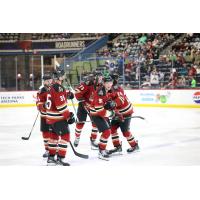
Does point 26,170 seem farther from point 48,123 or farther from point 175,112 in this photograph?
point 175,112

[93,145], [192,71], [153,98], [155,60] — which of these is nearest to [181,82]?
[192,71]

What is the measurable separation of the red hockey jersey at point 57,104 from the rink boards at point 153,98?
1.45 m

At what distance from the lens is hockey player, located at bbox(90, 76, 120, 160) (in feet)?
13.9

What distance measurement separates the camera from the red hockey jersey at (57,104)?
3941 millimetres

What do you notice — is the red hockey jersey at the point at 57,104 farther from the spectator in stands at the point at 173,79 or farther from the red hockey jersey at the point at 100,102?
the spectator in stands at the point at 173,79

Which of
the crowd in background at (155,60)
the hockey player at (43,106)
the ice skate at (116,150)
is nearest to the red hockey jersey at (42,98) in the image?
the hockey player at (43,106)

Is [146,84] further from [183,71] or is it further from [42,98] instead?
[42,98]

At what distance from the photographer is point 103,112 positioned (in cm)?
427

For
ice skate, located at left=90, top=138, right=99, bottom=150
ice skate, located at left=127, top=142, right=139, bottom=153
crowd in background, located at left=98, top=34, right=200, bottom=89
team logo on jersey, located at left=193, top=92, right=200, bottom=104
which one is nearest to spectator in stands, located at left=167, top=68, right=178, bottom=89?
crowd in background, located at left=98, top=34, right=200, bottom=89

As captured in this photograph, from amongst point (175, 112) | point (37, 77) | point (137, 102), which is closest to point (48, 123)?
point (37, 77)

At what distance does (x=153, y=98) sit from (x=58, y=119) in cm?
276

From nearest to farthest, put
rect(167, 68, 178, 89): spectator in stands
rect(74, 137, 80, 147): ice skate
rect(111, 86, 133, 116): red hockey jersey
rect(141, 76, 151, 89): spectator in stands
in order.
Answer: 1. rect(111, 86, 133, 116): red hockey jersey
2. rect(74, 137, 80, 147): ice skate
3. rect(141, 76, 151, 89): spectator in stands
4. rect(167, 68, 178, 89): spectator in stands

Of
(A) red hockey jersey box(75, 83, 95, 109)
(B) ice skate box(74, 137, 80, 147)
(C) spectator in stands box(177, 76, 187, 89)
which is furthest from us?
(C) spectator in stands box(177, 76, 187, 89)

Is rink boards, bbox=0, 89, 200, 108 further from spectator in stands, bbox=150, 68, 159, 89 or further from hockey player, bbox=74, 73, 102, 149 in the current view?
hockey player, bbox=74, 73, 102, 149
